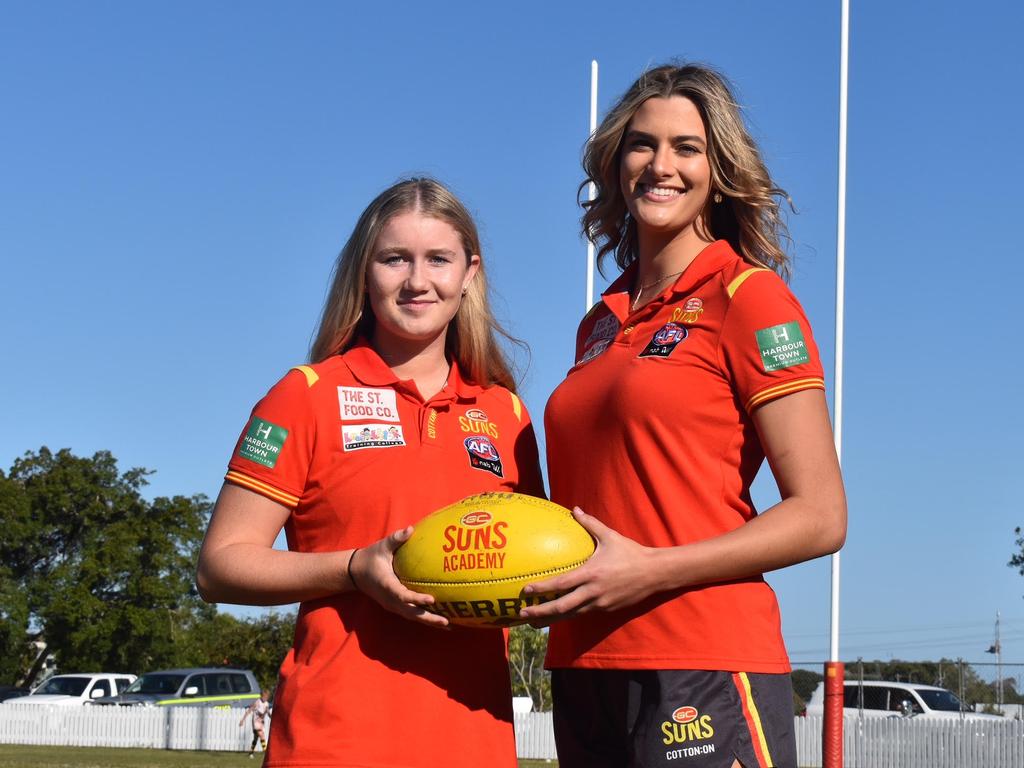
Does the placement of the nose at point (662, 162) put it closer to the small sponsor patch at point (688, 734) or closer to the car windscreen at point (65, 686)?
the small sponsor patch at point (688, 734)

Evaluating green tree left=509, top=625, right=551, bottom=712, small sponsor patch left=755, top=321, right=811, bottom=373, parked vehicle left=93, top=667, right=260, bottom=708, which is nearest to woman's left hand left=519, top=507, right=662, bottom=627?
small sponsor patch left=755, top=321, right=811, bottom=373

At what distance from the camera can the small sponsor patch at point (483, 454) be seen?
3.37 m

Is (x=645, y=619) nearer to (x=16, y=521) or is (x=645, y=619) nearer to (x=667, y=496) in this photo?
(x=667, y=496)

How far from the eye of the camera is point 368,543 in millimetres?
3164

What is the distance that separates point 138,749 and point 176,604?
19.7 m

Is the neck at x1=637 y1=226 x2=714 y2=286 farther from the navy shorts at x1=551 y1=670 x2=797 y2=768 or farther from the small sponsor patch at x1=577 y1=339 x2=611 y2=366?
the navy shorts at x1=551 y1=670 x2=797 y2=768

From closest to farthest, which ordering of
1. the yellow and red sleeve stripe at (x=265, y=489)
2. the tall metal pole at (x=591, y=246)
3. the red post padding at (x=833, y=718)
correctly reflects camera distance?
the yellow and red sleeve stripe at (x=265, y=489) → the tall metal pole at (x=591, y=246) → the red post padding at (x=833, y=718)

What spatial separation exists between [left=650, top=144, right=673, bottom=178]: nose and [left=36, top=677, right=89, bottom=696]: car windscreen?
31.0 m

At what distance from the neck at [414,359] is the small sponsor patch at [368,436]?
25cm

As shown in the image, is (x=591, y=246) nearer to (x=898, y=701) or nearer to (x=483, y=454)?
(x=483, y=454)

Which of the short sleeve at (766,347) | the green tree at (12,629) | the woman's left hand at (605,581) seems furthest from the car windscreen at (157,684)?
the short sleeve at (766,347)

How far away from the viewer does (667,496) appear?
2982 millimetres

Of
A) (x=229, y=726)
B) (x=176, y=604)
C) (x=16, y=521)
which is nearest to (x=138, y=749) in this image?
(x=229, y=726)

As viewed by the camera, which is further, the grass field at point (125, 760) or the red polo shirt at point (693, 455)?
the grass field at point (125, 760)
